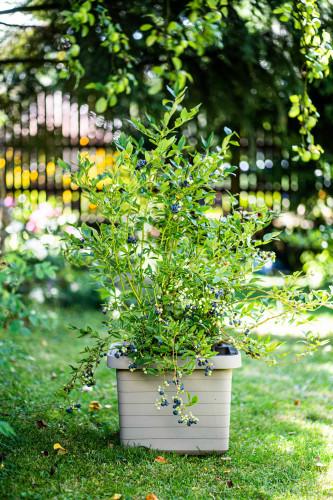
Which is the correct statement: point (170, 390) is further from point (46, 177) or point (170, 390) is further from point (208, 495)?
point (46, 177)

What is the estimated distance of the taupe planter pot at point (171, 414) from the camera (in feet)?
7.00

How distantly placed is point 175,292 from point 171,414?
0.46 metres

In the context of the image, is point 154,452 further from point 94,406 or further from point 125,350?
point 94,406

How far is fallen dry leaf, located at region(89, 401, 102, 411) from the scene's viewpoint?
2.73 meters

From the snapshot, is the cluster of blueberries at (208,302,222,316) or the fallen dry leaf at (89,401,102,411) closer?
the cluster of blueberries at (208,302,222,316)

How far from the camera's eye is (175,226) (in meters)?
2.13

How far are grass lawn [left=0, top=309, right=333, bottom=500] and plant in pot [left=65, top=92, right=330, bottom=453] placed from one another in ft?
0.51

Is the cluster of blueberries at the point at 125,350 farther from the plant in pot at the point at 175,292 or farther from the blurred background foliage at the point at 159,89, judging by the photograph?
the blurred background foliage at the point at 159,89

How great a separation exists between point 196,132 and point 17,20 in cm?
201

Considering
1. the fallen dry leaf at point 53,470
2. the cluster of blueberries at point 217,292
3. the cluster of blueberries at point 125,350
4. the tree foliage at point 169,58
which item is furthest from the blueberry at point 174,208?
the tree foliage at point 169,58

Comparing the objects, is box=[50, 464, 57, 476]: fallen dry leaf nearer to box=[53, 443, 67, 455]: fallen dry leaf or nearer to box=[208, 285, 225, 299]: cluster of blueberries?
box=[53, 443, 67, 455]: fallen dry leaf

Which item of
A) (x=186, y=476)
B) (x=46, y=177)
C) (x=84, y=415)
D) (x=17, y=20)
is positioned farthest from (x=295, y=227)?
(x=186, y=476)

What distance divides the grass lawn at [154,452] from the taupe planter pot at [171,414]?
0.05m

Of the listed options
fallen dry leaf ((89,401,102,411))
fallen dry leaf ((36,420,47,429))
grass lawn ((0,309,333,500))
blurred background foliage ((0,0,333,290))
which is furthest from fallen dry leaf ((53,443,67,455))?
blurred background foliage ((0,0,333,290))
